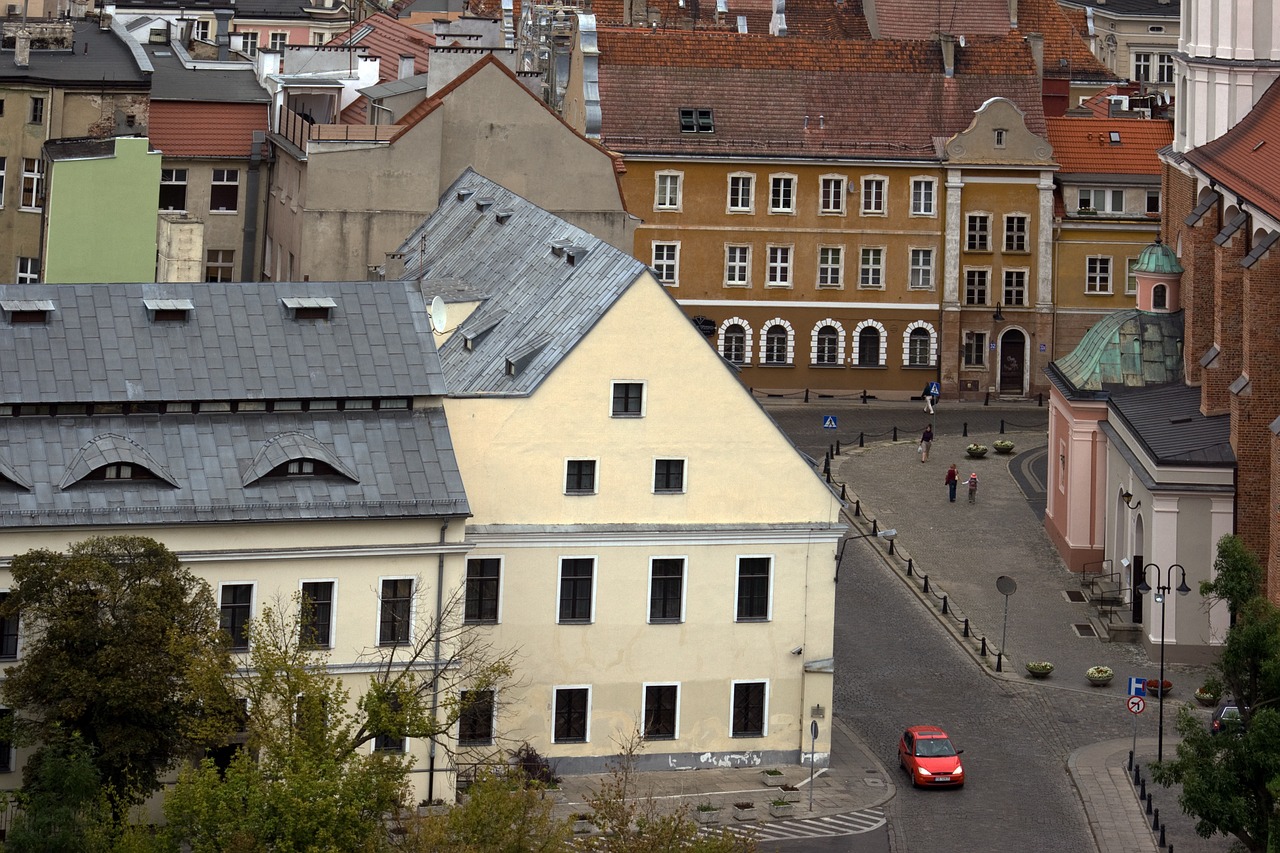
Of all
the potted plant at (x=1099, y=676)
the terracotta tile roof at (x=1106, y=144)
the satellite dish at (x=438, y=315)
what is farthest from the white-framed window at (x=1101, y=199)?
the satellite dish at (x=438, y=315)

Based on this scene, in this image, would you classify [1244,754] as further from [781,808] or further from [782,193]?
[782,193]

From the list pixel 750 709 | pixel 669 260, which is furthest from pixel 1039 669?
pixel 669 260

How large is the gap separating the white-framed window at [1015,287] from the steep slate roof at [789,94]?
21.5ft

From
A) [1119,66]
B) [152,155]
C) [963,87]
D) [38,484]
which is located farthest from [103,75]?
[1119,66]

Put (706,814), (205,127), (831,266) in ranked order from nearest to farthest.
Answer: (706,814) → (205,127) → (831,266)

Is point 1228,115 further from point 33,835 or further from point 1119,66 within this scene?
point 1119,66

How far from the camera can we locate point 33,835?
5584 cm

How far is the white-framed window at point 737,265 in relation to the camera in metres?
127

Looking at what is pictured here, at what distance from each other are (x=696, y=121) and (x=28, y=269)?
3372 centimetres

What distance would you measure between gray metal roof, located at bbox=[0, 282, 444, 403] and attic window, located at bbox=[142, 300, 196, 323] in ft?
0.53

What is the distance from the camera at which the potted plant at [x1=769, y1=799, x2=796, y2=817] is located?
68625 mm

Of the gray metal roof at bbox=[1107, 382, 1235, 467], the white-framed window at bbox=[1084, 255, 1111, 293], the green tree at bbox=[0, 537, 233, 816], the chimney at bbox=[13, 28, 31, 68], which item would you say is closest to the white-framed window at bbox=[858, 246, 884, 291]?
the white-framed window at bbox=[1084, 255, 1111, 293]

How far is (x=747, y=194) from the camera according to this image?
12650 centimetres

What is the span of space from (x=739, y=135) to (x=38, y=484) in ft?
215
